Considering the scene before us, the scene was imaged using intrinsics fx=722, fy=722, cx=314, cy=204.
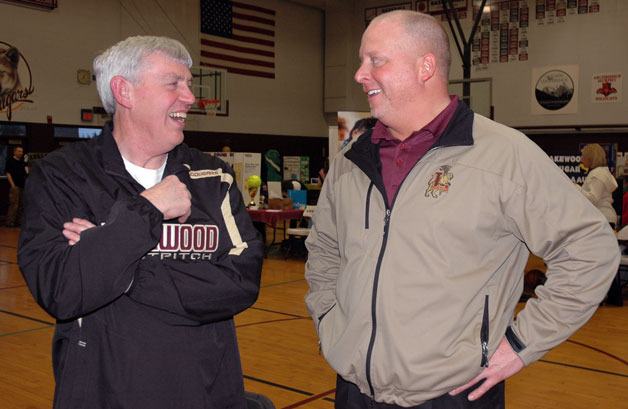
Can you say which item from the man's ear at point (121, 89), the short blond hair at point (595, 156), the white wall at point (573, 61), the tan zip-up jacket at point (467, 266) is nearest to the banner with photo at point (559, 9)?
the white wall at point (573, 61)

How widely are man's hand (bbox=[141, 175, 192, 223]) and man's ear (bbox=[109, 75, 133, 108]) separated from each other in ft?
0.93

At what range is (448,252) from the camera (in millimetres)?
1925

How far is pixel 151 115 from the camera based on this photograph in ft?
6.70

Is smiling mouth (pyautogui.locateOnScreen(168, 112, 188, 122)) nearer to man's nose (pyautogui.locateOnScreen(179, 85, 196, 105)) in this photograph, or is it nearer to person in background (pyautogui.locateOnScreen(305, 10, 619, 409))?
man's nose (pyautogui.locateOnScreen(179, 85, 196, 105))

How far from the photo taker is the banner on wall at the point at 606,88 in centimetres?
1709

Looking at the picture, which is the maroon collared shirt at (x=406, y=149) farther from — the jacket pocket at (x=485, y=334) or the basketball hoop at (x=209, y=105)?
the basketball hoop at (x=209, y=105)

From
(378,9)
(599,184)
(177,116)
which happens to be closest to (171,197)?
(177,116)

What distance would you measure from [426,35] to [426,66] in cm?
9

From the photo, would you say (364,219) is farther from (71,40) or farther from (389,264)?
(71,40)

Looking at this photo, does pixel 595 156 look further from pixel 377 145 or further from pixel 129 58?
pixel 129 58

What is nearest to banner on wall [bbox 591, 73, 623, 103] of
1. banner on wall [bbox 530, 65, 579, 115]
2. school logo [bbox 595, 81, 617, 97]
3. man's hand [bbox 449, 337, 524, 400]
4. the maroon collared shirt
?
school logo [bbox 595, 81, 617, 97]

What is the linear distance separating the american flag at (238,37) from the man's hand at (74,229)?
1775 cm

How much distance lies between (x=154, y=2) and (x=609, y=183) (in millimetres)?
12905

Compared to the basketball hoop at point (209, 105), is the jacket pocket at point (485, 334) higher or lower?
lower
